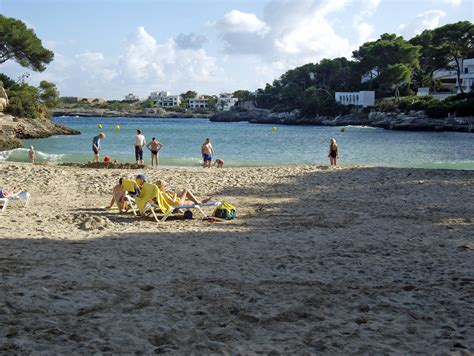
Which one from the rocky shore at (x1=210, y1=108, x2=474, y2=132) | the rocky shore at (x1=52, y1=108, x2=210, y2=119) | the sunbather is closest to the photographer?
the sunbather

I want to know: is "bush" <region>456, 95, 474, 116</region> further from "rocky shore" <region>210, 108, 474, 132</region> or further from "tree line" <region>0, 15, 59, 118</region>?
"tree line" <region>0, 15, 59, 118</region>

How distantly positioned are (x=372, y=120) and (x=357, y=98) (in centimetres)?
1458

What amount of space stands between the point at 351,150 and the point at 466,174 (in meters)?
19.8

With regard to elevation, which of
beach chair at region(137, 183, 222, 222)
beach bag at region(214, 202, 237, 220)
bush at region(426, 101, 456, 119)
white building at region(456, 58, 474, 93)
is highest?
white building at region(456, 58, 474, 93)

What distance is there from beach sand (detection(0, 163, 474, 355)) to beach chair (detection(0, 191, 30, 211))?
1.38 ft

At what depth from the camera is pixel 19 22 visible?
172 ft

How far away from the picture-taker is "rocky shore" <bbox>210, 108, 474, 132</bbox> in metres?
61.0

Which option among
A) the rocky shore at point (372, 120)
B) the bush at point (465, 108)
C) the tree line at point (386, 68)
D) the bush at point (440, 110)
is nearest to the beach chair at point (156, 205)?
the rocky shore at point (372, 120)

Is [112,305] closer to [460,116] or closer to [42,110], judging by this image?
[42,110]

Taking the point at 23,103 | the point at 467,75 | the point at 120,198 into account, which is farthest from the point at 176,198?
the point at 467,75

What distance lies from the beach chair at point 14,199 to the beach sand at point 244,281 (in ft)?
1.38

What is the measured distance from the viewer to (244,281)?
5688 millimetres

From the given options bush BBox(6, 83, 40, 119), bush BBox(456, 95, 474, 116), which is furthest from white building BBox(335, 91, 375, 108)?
bush BBox(6, 83, 40, 119)

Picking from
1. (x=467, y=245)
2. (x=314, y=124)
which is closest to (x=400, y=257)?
(x=467, y=245)
